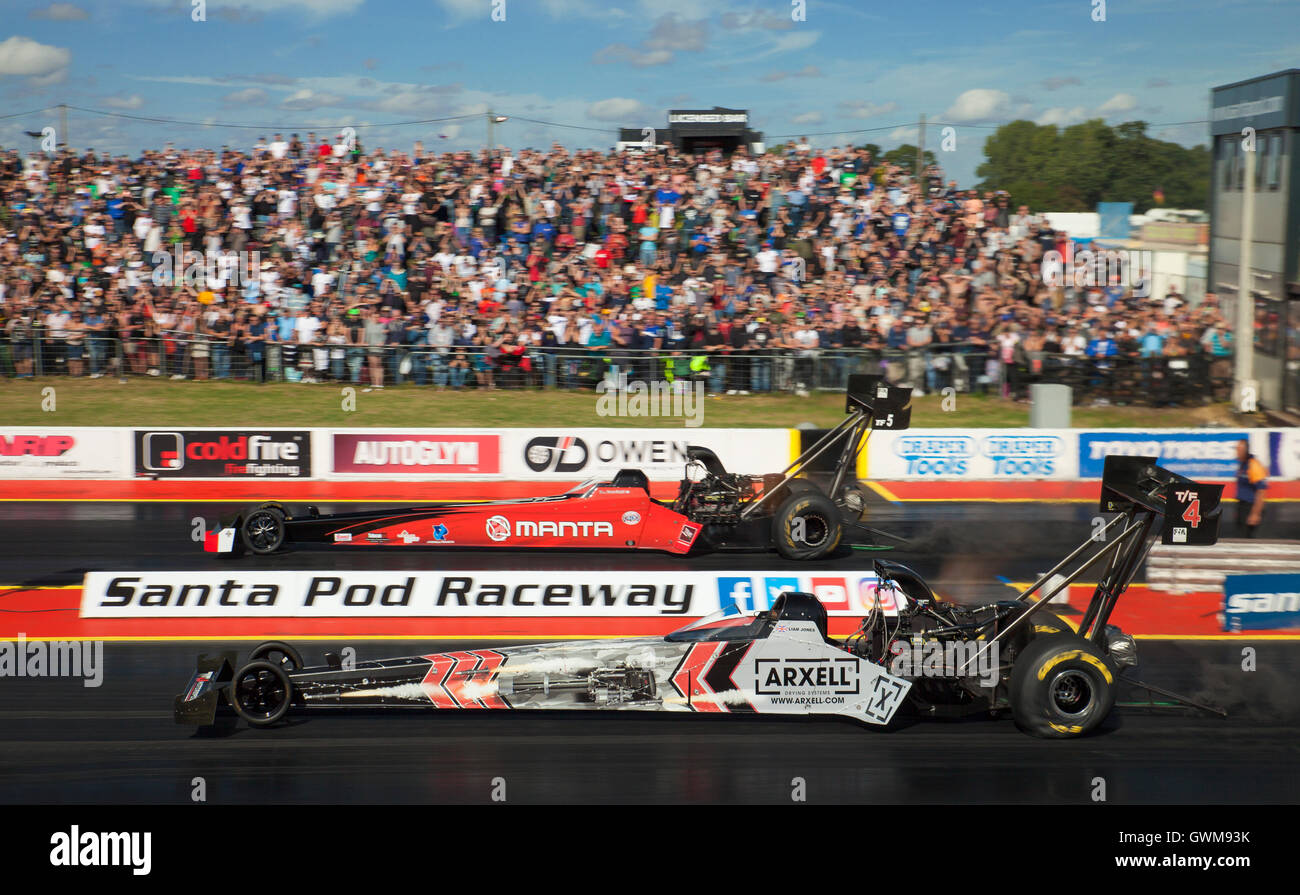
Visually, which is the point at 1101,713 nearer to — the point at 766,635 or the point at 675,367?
the point at 766,635

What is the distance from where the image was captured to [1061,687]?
8.08 meters

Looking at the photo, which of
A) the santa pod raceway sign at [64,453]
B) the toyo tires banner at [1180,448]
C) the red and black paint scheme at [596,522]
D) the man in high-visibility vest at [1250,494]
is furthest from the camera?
the toyo tires banner at [1180,448]

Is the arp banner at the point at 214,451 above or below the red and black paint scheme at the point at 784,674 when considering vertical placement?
above

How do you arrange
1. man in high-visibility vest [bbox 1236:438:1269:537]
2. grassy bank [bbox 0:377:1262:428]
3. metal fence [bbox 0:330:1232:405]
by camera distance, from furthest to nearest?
metal fence [bbox 0:330:1232:405]
grassy bank [bbox 0:377:1262:428]
man in high-visibility vest [bbox 1236:438:1269:537]

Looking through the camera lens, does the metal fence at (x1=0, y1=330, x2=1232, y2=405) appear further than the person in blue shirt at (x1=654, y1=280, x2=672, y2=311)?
No

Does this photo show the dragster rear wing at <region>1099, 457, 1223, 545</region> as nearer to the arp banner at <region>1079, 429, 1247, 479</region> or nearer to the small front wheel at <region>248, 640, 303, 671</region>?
the small front wheel at <region>248, 640, 303, 671</region>

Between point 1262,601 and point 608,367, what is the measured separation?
1213 cm

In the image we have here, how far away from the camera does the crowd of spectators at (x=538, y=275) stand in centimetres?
2100

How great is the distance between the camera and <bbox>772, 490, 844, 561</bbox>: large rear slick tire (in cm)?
1301

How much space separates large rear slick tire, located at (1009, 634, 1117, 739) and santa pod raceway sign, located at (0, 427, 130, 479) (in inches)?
530

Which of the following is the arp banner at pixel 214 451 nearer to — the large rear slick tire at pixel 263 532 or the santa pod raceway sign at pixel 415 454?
the santa pod raceway sign at pixel 415 454

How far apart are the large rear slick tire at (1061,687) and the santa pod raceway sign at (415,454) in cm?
1033

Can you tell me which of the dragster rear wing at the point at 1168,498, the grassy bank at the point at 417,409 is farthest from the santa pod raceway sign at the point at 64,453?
the dragster rear wing at the point at 1168,498

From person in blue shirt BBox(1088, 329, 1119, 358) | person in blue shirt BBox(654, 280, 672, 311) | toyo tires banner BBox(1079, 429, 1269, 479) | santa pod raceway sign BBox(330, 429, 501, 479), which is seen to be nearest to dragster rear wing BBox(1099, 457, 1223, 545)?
toyo tires banner BBox(1079, 429, 1269, 479)
